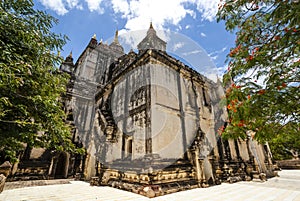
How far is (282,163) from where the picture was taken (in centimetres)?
2261

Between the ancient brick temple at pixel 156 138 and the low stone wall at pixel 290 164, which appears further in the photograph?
the low stone wall at pixel 290 164

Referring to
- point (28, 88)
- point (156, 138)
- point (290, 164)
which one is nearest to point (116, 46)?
point (156, 138)

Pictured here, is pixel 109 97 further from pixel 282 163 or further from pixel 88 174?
pixel 282 163

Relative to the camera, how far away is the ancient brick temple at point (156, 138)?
837 centimetres

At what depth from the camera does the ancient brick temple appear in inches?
329

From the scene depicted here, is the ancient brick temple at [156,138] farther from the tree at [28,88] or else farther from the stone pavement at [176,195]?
the tree at [28,88]

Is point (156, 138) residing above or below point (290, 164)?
above

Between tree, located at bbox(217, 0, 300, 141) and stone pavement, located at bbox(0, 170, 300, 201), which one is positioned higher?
tree, located at bbox(217, 0, 300, 141)

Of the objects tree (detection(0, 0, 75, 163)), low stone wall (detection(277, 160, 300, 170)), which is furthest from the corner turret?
low stone wall (detection(277, 160, 300, 170))

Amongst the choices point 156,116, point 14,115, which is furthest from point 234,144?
point 14,115

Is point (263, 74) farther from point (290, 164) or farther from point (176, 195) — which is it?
point (290, 164)

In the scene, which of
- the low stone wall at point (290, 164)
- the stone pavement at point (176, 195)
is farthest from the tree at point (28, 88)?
the low stone wall at point (290, 164)

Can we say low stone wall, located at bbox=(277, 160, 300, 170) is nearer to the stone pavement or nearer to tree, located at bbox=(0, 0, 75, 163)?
the stone pavement

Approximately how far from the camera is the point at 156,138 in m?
8.51
